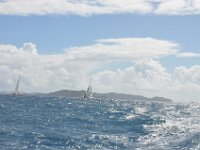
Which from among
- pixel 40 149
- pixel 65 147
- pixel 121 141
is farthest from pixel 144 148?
pixel 40 149

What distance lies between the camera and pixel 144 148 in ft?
140

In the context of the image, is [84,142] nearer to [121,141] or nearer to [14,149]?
[121,141]

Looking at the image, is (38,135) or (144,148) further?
(38,135)

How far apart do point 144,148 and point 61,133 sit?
40.3 ft

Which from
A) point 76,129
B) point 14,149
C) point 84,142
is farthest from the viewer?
point 76,129

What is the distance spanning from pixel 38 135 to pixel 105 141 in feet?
23.5

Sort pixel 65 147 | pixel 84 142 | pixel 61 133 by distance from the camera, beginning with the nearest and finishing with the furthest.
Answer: pixel 65 147
pixel 84 142
pixel 61 133

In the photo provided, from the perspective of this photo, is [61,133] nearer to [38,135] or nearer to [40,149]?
[38,135]

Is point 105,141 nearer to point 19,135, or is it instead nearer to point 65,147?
point 65,147

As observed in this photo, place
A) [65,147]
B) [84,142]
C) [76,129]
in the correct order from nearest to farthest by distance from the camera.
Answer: [65,147]
[84,142]
[76,129]

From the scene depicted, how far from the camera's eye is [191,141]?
1850 inches

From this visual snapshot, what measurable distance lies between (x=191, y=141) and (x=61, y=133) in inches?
572

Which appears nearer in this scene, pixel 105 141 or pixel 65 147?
→ pixel 65 147

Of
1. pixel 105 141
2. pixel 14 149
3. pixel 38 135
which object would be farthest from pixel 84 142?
pixel 14 149
